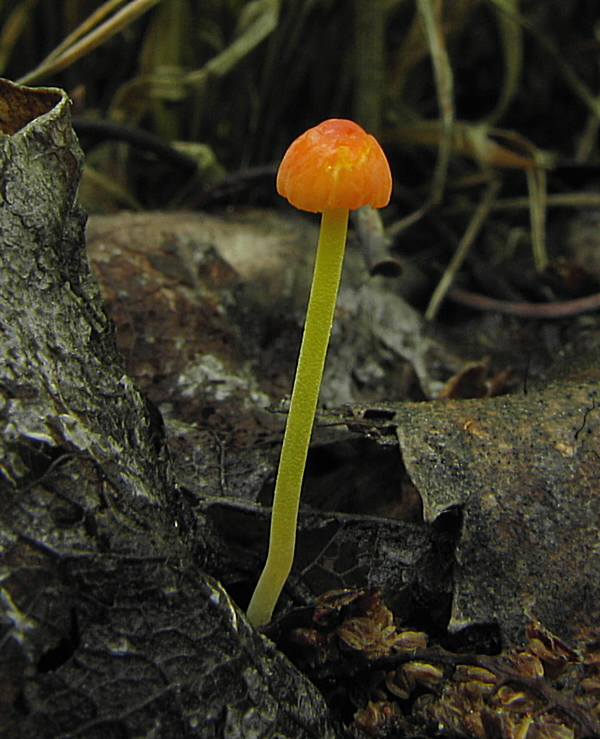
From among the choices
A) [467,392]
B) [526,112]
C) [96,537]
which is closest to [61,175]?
[96,537]

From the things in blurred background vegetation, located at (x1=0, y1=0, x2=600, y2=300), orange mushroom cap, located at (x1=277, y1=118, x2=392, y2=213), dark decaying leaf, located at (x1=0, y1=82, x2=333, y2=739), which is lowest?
dark decaying leaf, located at (x1=0, y1=82, x2=333, y2=739)

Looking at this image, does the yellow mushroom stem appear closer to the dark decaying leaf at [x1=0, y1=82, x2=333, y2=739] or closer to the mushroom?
the mushroom

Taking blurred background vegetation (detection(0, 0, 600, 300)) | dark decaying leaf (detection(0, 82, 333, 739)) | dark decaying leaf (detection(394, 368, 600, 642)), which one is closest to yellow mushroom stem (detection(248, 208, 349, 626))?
dark decaying leaf (detection(0, 82, 333, 739))

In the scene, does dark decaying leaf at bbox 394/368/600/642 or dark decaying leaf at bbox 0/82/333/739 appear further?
dark decaying leaf at bbox 394/368/600/642

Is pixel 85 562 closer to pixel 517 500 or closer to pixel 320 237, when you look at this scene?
pixel 320 237

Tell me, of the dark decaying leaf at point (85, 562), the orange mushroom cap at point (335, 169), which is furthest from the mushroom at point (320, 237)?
the dark decaying leaf at point (85, 562)

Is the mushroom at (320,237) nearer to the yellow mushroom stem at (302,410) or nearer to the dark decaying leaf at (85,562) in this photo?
the yellow mushroom stem at (302,410)

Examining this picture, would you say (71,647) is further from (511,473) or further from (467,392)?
(467,392)
